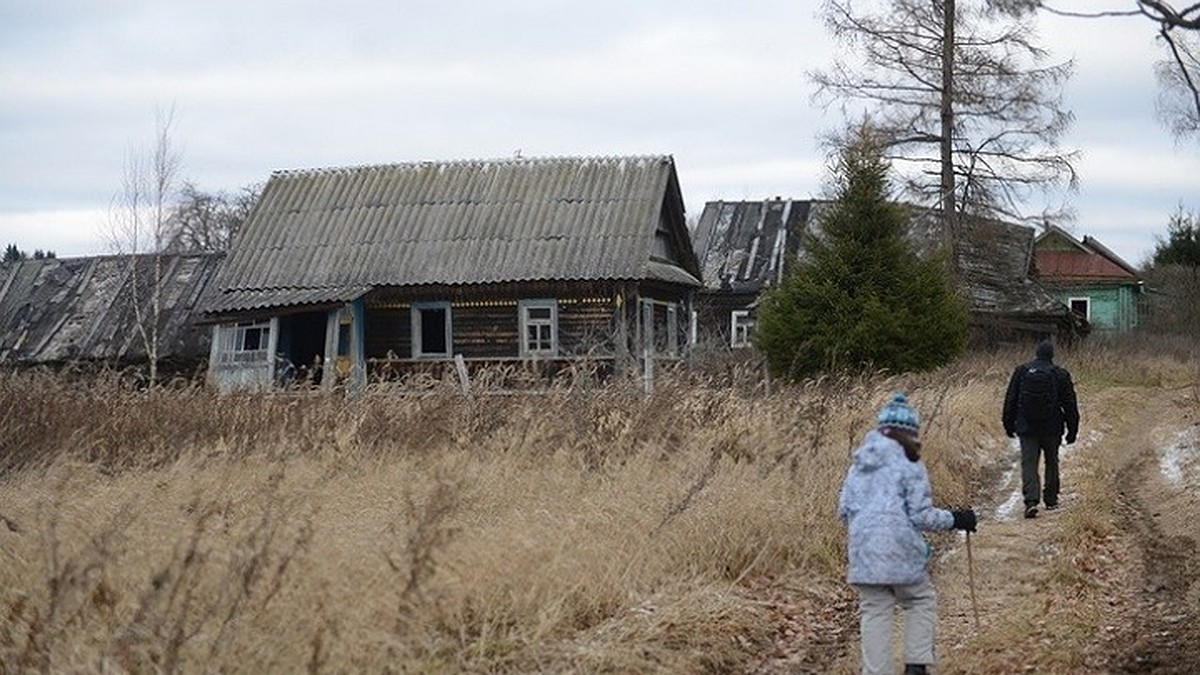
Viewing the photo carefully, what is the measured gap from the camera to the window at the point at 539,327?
112ft

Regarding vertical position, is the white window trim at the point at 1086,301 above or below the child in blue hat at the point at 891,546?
above

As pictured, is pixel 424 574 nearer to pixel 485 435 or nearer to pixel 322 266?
pixel 485 435

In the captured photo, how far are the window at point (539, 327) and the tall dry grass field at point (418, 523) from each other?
51.1 ft

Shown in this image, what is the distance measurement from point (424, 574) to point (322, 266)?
89.9 feet

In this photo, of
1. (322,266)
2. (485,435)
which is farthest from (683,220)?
(485,435)

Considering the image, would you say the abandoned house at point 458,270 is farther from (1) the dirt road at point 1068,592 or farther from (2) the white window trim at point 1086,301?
(2) the white window trim at point 1086,301

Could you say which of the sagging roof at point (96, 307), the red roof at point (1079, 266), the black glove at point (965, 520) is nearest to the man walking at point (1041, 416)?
the black glove at point (965, 520)

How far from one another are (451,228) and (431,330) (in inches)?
92.3

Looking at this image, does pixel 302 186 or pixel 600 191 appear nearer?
pixel 600 191

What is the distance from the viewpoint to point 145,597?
22.0 feet

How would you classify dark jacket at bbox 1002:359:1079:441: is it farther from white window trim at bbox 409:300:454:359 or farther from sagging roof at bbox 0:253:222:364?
sagging roof at bbox 0:253:222:364

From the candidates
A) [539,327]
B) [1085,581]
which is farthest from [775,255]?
[1085,581]

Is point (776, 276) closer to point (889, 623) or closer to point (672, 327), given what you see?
point (672, 327)

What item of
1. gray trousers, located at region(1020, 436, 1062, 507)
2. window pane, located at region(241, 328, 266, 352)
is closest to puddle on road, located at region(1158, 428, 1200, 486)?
gray trousers, located at region(1020, 436, 1062, 507)
